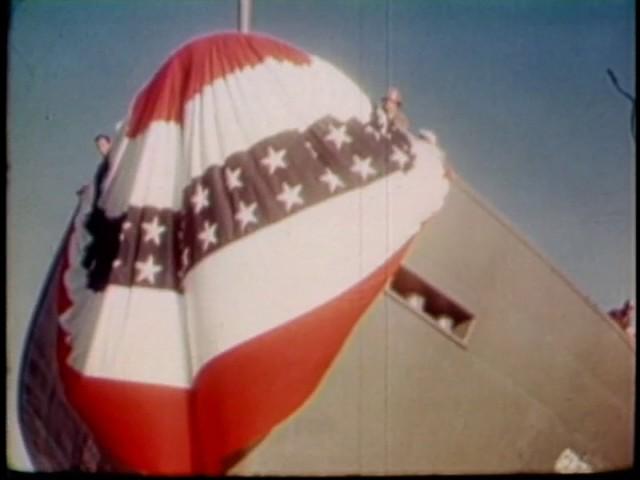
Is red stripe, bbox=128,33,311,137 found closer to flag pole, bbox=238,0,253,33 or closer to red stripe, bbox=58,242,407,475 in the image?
flag pole, bbox=238,0,253,33

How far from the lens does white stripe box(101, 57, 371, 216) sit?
488 cm

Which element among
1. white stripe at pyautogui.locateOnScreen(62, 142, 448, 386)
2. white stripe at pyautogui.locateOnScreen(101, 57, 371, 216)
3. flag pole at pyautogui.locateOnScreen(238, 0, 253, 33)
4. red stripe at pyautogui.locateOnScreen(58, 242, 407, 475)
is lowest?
red stripe at pyautogui.locateOnScreen(58, 242, 407, 475)

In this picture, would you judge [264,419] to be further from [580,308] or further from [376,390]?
[580,308]

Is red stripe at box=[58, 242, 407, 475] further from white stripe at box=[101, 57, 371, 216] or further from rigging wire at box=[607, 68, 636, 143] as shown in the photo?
rigging wire at box=[607, 68, 636, 143]

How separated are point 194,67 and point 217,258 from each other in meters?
0.55

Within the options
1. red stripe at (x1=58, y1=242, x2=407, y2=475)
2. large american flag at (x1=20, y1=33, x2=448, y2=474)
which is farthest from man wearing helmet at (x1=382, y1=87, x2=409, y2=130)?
red stripe at (x1=58, y1=242, x2=407, y2=475)

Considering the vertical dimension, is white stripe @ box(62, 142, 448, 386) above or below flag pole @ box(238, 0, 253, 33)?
below

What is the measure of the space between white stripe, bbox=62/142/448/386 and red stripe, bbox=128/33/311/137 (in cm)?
43

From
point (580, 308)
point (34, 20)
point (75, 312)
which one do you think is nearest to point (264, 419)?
point (75, 312)

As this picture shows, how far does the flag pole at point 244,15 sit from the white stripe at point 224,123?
4.4 inches

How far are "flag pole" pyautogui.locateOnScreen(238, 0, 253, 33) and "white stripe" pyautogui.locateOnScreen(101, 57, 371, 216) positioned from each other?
0.11 meters

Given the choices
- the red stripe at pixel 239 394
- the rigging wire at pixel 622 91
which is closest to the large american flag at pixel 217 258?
the red stripe at pixel 239 394

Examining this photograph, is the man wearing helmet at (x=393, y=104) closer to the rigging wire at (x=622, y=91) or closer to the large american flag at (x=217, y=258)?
the large american flag at (x=217, y=258)

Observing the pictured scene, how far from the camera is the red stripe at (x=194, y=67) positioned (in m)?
4.90
